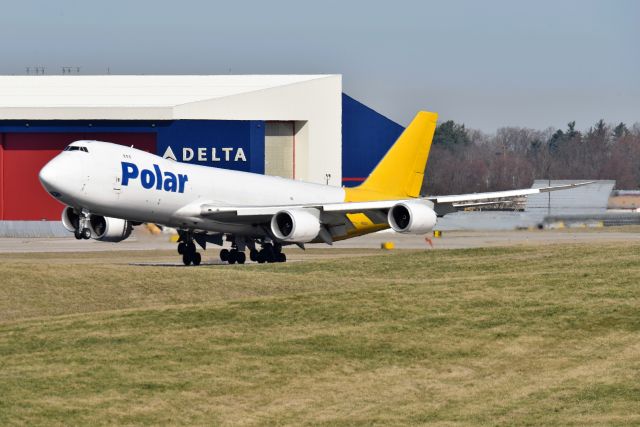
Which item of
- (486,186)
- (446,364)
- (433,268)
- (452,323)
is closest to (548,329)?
(452,323)

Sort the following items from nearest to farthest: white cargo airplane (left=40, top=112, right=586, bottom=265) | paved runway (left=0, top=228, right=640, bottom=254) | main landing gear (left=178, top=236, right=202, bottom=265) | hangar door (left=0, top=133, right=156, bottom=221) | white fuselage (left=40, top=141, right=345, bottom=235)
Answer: white fuselage (left=40, top=141, right=345, bottom=235) → white cargo airplane (left=40, top=112, right=586, bottom=265) → main landing gear (left=178, top=236, right=202, bottom=265) → paved runway (left=0, top=228, right=640, bottom=254) → hangar door (left=0, top=133, right=156, bottom=221)

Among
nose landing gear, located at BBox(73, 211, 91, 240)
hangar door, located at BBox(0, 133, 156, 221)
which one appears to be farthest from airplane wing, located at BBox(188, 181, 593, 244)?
hangar door, located at BBox(0, 133, 156, 221)

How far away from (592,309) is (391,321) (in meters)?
5.43

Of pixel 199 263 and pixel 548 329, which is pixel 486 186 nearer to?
pixel 199 263

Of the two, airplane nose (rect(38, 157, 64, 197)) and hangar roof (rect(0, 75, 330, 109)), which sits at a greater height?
hangar roof (rect(0, 75, 330, 109))

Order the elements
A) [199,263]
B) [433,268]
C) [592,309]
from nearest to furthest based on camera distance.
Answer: [592,309], [433,268], [199,263]

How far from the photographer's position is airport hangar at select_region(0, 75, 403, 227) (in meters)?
96.3

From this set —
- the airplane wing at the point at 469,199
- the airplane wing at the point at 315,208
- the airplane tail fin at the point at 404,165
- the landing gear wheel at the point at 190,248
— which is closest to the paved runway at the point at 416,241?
the airplane tail fin at the point at 404,165

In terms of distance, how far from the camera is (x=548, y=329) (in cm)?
2959

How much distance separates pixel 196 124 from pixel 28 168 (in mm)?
13671

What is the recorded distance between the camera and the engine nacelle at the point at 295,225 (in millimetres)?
49781

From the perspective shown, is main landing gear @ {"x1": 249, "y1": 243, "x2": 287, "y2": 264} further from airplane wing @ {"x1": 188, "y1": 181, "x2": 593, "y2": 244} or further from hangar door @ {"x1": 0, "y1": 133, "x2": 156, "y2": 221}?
hangar door @ {"x1": 0, "y1": 133, "x2": 156, "y2": 221}

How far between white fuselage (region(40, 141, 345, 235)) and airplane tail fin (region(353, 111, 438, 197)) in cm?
677

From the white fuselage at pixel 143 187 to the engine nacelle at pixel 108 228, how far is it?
1774 mm
